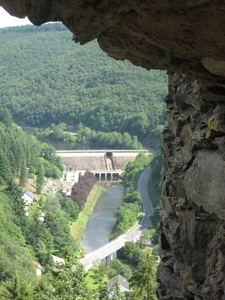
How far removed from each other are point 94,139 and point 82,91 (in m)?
33.9

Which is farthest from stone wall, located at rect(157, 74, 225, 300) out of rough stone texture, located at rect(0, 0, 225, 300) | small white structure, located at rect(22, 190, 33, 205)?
small white structure, located at rect(22, 190, 33, 205)

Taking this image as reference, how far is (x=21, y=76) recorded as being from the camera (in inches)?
5556

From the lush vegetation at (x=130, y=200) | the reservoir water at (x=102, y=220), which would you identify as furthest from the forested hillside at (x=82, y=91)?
the reservoir water at (x=102, y=220)

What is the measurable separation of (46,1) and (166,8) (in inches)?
34.5

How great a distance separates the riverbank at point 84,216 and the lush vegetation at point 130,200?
9.35 feet

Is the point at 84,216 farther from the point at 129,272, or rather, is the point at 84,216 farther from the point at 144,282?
the point at 144,282

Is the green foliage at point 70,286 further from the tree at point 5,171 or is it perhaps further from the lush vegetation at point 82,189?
the lush vegetation at point 82,189

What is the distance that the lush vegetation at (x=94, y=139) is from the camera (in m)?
81.6

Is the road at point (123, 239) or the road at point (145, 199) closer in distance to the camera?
the road at point (123, 239)

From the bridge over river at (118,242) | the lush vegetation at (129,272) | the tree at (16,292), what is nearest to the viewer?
the lush vegetation at (129,272)

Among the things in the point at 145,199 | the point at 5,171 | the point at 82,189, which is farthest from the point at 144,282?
the point at 82,189

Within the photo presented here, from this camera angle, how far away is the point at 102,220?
4578cm

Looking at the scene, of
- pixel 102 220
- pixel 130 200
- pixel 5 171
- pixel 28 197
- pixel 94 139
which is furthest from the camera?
pixel 94 139

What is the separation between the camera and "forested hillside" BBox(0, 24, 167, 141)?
9606cm
